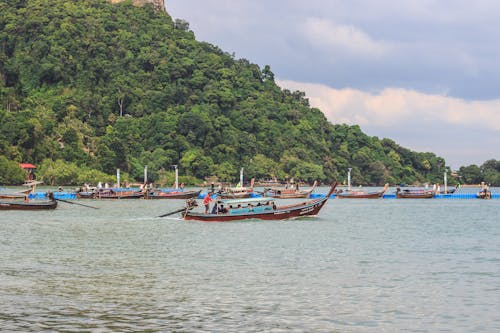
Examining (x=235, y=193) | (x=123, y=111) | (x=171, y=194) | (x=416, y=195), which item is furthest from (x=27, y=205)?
(x=123, y=111)

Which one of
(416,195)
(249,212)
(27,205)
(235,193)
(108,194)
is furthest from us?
(416,195)

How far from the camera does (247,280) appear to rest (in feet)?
88.8

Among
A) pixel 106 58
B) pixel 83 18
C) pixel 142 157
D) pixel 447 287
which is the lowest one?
pixel 447 287

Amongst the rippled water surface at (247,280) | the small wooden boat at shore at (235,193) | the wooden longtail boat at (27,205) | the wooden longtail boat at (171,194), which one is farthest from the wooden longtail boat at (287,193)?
the rippled water surface at (247,280)

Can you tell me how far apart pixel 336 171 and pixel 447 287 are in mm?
174846

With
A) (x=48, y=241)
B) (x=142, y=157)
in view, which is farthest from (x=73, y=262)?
(x=142, y=157)

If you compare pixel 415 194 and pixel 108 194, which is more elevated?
pixel 415 194

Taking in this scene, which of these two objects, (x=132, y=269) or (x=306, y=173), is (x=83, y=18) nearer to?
(x=306, y=173)

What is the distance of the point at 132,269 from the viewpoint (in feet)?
98.5

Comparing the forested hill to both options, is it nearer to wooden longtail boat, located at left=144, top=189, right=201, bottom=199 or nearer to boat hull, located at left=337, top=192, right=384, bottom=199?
wooden longtail boat, located at left=144, top=189, right=201, bottom=199

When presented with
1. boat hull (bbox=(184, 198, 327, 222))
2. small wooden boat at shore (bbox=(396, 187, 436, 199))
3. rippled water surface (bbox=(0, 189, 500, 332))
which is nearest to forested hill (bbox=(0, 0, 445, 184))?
small wooden boat at shore (bbox=(396, 187, 436, 199))

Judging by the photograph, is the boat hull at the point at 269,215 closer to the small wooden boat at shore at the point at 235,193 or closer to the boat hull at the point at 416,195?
the small wooden boat at shore at the point at 235,193

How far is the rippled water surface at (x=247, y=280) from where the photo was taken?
65.4 ft

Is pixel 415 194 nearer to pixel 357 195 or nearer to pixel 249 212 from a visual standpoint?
pixel 357 195
